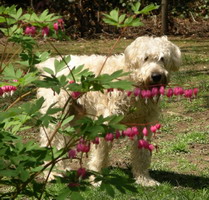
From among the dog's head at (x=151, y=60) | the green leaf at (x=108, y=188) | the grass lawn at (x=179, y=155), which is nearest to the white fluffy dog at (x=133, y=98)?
the dog's head at (x=151, y=60)

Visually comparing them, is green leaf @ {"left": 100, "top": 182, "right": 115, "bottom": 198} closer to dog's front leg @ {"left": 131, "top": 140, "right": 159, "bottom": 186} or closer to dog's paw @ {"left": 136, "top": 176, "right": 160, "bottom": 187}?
dog's paw @ {"left": 136, "top": 176, "right": 160, "bottom": 187}

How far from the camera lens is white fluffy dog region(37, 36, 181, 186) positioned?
217 inches

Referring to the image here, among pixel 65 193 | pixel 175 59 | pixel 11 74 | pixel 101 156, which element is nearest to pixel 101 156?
pixel 101 156

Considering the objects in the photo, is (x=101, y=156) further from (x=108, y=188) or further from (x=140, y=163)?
(x=108, y=188)

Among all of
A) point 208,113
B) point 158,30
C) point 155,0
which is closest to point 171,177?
point 208,113

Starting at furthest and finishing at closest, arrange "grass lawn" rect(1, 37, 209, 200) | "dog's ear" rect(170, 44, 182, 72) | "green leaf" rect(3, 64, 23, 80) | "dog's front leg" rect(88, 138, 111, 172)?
"dog's front leg" rect(88, 138, 111, 172) → "dog's ear" rect(170, 44, 182, 72) → "grass lawn" rect(1, 37, 209, 200) → "green leaf" rect(3, 64, 23, 80)

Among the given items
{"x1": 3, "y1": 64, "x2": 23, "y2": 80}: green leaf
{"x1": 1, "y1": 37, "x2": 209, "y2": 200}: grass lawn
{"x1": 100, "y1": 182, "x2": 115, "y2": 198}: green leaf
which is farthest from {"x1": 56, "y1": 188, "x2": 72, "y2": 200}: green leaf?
Answer: {"x1": 1, "y1": 37, "x2": 209, "y2": 200}: grass lawn

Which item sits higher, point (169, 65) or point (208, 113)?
point (169, 65)

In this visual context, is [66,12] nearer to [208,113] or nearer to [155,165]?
[208,113]

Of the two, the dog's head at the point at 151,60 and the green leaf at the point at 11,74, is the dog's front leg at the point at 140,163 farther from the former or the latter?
the green leaf at the point at 11,74

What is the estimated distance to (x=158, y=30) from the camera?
1822cm

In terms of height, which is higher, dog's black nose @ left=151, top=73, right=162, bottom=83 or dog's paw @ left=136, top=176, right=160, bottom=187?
dog's black nose @ left=151, top=73, right=162, bottom=83

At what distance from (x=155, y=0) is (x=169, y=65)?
14521 millimetres

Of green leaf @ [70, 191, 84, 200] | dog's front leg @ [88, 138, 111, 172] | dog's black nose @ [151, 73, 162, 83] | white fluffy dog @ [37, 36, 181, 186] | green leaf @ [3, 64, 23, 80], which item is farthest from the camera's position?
dog's front leg @ [88, 138, 111, 172]
